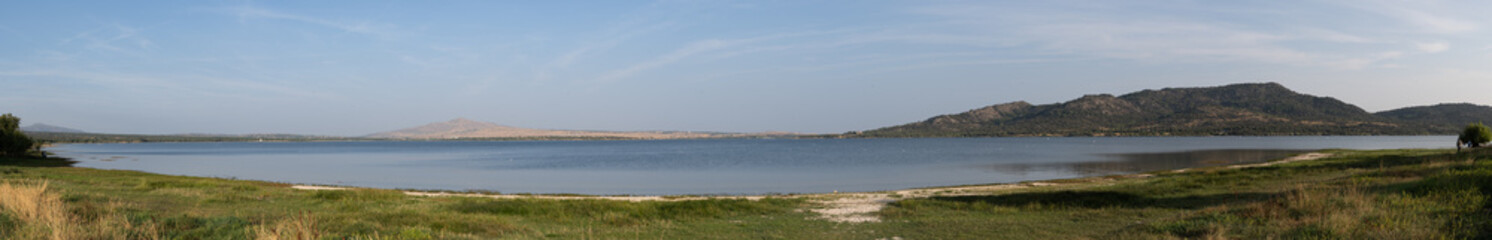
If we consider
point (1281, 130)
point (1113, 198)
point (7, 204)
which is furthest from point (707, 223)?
point (1281, 130)

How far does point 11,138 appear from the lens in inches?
2399

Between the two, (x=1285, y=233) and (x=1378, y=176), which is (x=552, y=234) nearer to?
(x=1285, y=233)

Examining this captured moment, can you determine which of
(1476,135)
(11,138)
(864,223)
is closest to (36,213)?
(864,223)

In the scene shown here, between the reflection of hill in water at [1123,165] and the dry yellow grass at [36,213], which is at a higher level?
the dry yellow grass at [36,213]

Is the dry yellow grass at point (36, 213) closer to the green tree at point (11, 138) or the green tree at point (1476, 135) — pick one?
the green tree at point (11, 138)

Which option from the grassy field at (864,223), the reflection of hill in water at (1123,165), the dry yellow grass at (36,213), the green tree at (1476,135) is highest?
the green tree at (1476,135)

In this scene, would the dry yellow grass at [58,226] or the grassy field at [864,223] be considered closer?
the dry yellow grass at [58,226]

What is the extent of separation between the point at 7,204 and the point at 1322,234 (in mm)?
19250

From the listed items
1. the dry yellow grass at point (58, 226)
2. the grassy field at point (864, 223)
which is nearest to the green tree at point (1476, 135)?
the grassy field at point (864, 223)

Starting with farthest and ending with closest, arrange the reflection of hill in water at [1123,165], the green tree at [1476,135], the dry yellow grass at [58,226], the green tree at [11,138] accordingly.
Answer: the green tree at [11,138] < the reflection of hill in water at [1123,165] < the green tree at [1476,135] < the dry yellow grass at [58,226]

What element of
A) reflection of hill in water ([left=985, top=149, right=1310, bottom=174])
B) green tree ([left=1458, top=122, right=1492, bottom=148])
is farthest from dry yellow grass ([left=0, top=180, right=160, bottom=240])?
green tree ([left=1458, top=122, right=1492, bottom=148])

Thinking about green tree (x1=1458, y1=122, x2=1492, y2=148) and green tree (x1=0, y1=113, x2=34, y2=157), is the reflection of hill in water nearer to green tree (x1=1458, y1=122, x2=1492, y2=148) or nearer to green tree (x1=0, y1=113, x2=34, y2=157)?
green tree (x1=1458, y1=122, x2=1492, y2=148)

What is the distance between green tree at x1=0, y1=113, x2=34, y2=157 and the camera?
6034 cm

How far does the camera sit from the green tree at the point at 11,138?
6034cm
